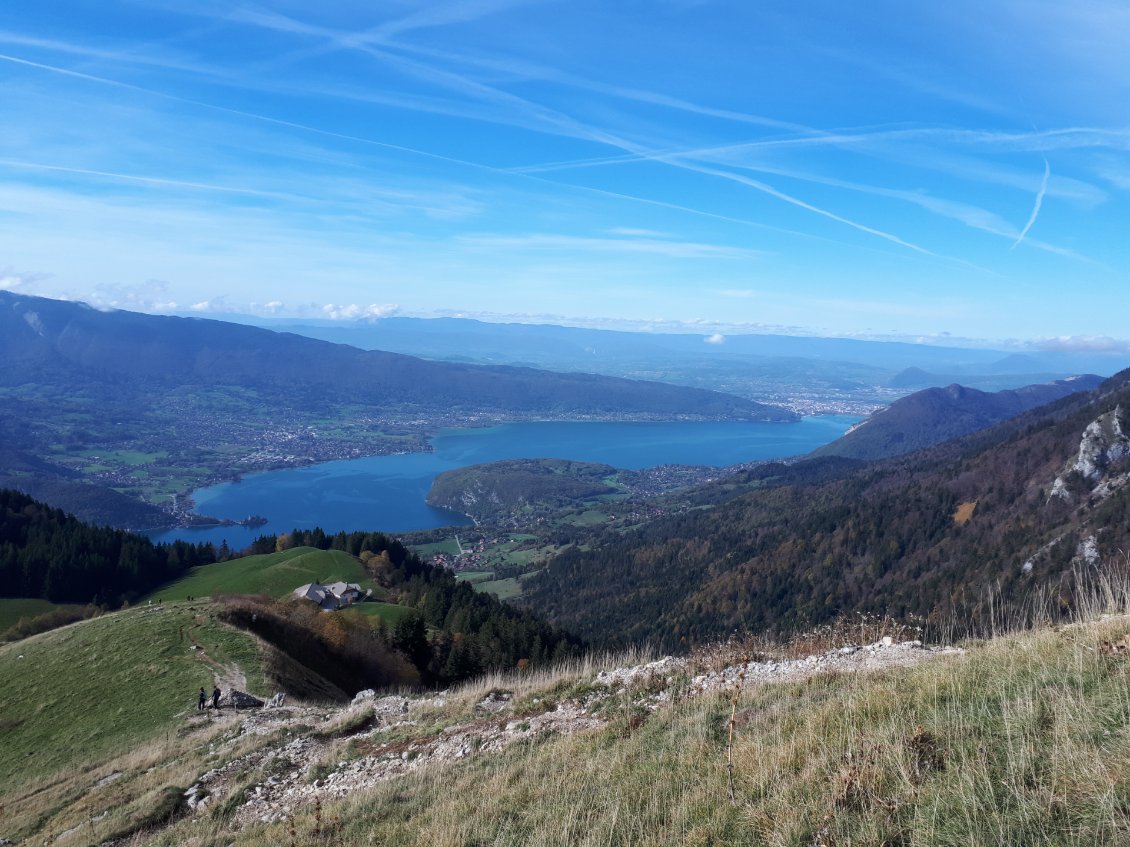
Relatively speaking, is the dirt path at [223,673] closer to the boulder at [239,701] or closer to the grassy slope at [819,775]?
the boulder at [239,701]

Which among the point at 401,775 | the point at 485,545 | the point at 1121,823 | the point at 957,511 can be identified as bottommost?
the point at 485,545

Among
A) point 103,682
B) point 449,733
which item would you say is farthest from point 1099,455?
point 103,682

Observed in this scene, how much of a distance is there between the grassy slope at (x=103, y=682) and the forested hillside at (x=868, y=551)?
3746cm

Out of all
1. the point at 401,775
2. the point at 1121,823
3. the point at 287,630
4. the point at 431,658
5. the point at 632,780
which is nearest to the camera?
the point at 1121,823

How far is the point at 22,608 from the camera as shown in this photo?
43.1 m

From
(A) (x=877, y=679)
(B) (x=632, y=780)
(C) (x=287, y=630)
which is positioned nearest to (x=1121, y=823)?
(B) (x=632, y=780)

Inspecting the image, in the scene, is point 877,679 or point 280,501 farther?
point 280,501

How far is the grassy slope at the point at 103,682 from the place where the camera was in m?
14.9

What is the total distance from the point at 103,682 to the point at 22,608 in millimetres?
34667

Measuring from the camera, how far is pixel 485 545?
368 feet

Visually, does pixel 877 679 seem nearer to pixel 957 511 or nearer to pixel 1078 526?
pixel 1078 526

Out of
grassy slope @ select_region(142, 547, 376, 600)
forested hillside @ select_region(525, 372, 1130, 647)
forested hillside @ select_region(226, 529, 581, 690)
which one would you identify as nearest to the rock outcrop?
forested hillside @ select_region(525, 372, 1130, 647)

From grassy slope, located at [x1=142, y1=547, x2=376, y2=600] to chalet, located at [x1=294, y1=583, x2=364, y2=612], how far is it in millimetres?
3257

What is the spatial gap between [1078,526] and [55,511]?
93.3 metres
